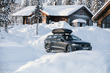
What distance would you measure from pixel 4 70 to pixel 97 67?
3981 mm

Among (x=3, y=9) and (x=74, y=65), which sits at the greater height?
(x=3, y=9)

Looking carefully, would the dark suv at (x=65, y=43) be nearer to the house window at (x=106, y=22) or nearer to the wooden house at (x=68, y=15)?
the house window at (x=106, y=22)

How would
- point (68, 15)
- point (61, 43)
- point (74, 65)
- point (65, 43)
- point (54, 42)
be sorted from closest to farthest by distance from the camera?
point (74, 65)
point (65, 43)
point (61, 43)
point (54, 42)
point (68, 15)

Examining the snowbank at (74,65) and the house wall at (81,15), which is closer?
the snowbank at (74,65)

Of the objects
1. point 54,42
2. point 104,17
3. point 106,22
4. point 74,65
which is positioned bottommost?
point 54,42

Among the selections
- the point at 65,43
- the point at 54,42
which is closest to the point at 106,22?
the point at 54,42

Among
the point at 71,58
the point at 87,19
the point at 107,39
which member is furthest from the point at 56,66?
the point at 87,19

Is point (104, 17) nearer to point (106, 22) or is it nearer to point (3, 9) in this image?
point (106, 22)

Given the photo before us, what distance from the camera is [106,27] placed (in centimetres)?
2644

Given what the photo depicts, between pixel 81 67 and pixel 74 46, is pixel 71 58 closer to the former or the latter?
pixel 81 67

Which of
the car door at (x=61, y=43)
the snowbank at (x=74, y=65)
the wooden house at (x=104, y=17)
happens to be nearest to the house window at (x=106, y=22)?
the wooden house at (x=104, y=17)

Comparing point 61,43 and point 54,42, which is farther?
point 54,42

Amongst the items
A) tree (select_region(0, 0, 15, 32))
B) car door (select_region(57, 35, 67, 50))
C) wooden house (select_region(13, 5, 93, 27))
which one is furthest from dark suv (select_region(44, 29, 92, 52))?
wooden house (select_region(13, 5, 93, 27))

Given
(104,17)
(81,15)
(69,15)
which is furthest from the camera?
(81,15)
